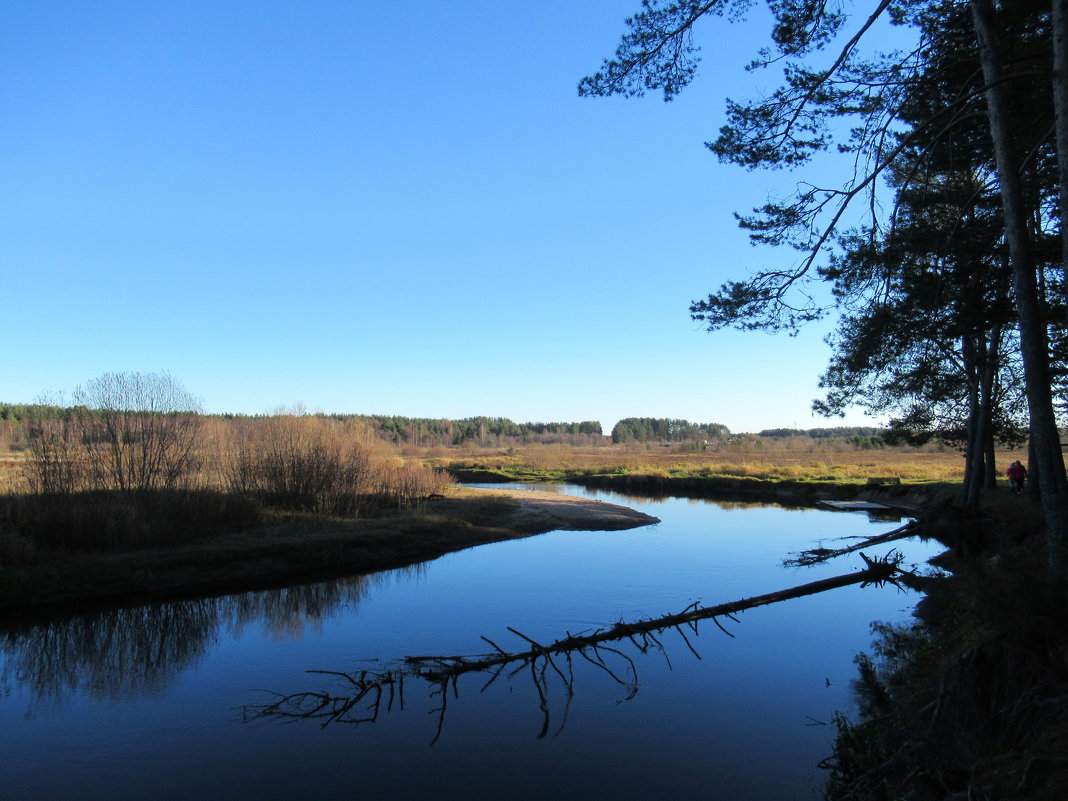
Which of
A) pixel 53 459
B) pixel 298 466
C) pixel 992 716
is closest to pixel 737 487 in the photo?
pixel 298 466

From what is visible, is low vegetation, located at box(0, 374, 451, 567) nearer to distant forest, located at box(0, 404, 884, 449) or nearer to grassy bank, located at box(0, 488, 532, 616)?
grassy bank, located at box(0, 488, 532, 616)

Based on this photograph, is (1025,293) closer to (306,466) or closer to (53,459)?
(53,459)

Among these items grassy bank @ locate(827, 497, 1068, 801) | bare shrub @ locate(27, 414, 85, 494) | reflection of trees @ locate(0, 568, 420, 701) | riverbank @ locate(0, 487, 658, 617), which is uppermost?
bare shrub @ locate(27, 414, 85, 494)

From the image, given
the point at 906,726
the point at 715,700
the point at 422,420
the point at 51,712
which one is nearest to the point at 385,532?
the point at 51,712

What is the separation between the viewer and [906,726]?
→ 17.9 ft

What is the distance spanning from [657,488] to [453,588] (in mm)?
34714

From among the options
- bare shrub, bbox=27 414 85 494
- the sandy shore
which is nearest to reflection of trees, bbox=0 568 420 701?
bare shrub, bbox=27 414 85 494

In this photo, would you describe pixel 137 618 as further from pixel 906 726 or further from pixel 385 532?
pixel 906 726

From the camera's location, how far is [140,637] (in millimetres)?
12664

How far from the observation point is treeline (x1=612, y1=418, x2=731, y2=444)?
591 feet

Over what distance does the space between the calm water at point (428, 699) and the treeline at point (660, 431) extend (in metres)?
162

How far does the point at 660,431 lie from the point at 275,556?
177515mm

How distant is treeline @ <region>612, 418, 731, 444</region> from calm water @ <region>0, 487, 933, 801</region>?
161709mm

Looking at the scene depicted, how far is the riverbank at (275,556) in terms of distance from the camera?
49.0 ft
